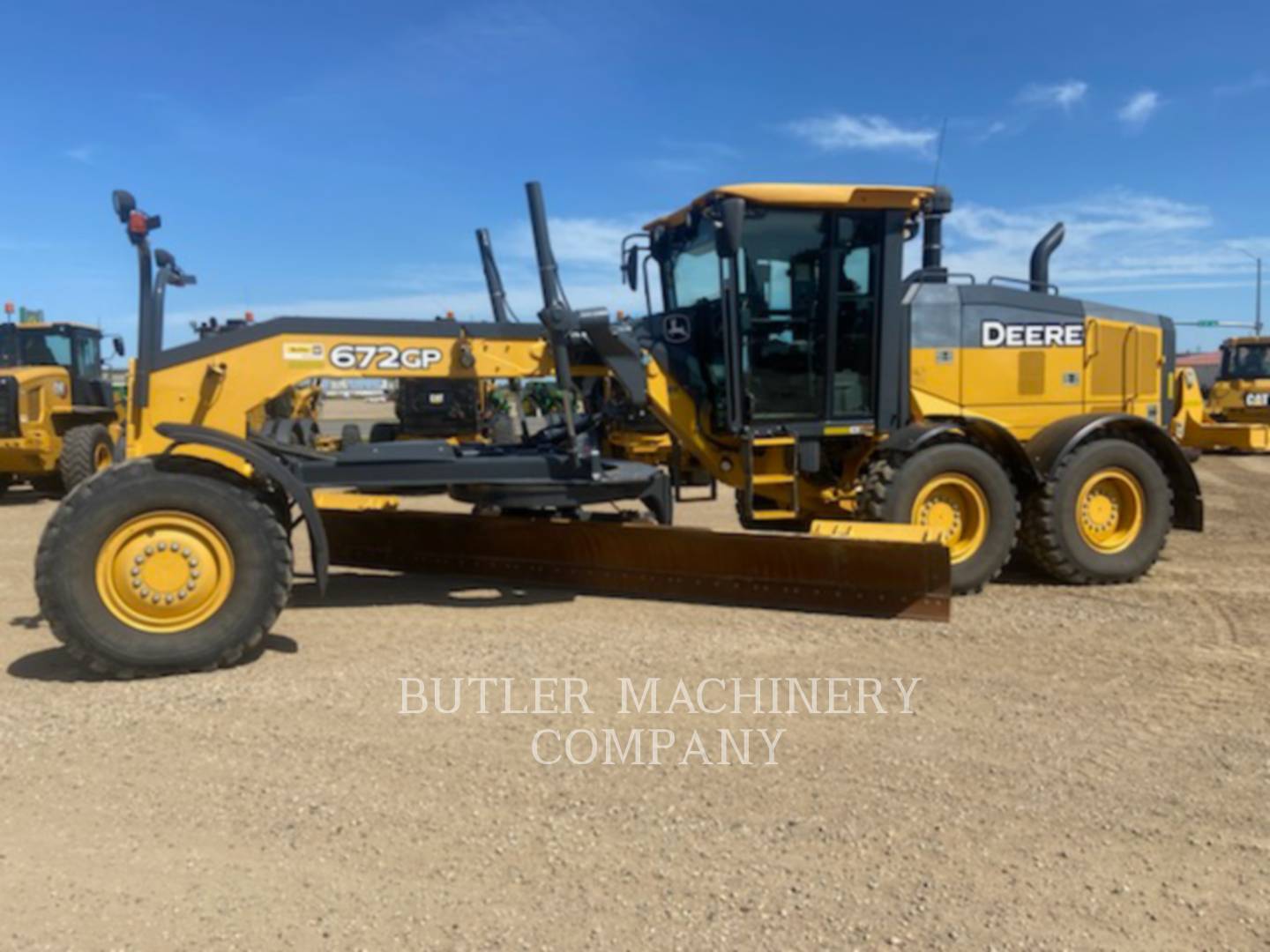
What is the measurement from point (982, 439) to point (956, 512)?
550mm

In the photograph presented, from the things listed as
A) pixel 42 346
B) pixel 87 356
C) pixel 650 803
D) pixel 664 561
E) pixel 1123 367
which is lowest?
pixel 650 803

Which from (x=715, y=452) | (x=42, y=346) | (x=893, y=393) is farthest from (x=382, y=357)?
(x=42, y=346)

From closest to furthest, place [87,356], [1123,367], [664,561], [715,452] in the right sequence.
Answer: [664,561] < [715,452] < [1123,367] < [87,356]

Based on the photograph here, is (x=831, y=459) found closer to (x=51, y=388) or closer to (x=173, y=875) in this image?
(x=173, y=875)

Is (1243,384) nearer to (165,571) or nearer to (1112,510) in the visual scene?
(1112,510)

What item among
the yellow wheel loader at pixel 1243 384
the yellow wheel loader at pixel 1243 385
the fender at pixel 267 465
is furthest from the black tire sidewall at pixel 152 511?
the yellow wheel loader at pixel 1243 384

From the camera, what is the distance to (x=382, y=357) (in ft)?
18.4

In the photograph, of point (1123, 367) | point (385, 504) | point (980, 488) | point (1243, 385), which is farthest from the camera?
point (1243, 385)

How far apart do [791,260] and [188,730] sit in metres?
4.61

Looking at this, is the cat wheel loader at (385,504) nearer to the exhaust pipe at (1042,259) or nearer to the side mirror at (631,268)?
the side mirror at (631,268)

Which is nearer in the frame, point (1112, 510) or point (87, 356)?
point (1112, 510)

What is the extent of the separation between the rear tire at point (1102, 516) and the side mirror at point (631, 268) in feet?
10.5

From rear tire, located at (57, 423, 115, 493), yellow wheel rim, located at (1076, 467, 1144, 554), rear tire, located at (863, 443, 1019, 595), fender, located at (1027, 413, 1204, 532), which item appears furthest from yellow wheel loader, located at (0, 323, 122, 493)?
yellow wheel rim, located at (1076, 467, 1144, 554)

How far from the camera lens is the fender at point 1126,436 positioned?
264 inches
